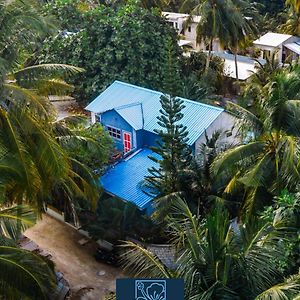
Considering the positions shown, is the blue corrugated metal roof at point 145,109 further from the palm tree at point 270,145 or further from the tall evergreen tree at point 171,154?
the palm tree at point 270,145

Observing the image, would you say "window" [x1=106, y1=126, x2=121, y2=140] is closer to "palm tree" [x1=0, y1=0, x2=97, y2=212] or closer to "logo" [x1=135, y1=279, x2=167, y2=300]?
"palm tree" [x1=0, y1=0, x2=97, y2=212]

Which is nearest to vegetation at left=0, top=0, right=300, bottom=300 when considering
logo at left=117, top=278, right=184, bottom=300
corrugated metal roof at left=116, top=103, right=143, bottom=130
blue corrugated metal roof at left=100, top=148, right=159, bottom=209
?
blue corrugated metal roof at left=100, top=148, right=159, bottom=209

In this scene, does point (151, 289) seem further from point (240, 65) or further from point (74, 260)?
point (240, 65)

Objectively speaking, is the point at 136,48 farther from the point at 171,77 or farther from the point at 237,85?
the point at 171,77

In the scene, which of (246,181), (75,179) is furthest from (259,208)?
(75,179)

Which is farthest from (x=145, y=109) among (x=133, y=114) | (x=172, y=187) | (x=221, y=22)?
(x=221, y=22)
